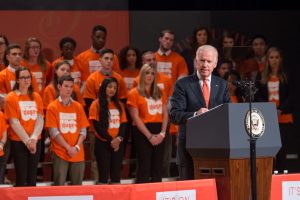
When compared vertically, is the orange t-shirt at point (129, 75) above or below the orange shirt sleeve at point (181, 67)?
below

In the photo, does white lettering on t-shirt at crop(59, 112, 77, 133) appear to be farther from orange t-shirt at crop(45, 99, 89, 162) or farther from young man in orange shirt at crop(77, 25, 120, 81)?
young man in orange shirt at crop(77, 25, 120, 81)

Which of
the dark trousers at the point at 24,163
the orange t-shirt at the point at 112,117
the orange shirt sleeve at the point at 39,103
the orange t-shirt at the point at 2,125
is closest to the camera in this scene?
the orange t-shirt at the point at 2,125

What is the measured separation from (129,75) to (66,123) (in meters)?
1.67

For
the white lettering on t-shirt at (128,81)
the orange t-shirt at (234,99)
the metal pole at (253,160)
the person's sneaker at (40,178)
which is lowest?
the person's sneaker at (40,178)

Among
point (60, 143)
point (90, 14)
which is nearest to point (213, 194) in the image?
point (60, 143)

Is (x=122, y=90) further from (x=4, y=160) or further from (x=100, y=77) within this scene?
(x=4, y=160)

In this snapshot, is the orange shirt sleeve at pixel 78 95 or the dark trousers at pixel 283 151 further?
the dark trousers at pixel 283 151

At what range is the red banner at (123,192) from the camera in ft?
17.3

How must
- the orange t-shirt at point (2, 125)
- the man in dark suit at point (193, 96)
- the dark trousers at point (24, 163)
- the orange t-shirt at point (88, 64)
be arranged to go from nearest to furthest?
1. the man in dark suit at point (193, 96)
2. the orange t-shirt at point (2, 125)
3. the dark trousers at point (24, 163)
4. the orange t-shirt at point (88, 64)

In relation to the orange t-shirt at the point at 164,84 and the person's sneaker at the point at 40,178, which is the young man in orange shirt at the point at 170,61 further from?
the person's sneaker at the point at 40,178

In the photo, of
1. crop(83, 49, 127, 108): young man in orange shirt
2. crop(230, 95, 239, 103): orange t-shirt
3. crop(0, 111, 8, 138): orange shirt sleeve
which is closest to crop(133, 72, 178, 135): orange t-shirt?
crop(83, 49, 127, 108): young man in orange shirt

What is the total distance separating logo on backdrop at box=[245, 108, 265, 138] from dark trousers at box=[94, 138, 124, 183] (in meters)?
4.64

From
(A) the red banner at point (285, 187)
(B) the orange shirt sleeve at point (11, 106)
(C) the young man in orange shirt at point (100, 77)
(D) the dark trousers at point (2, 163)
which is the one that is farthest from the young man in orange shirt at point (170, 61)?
(A) the red banner at point (285, 187)

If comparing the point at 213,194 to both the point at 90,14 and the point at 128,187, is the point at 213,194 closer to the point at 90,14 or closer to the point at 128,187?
the point at 128,187
